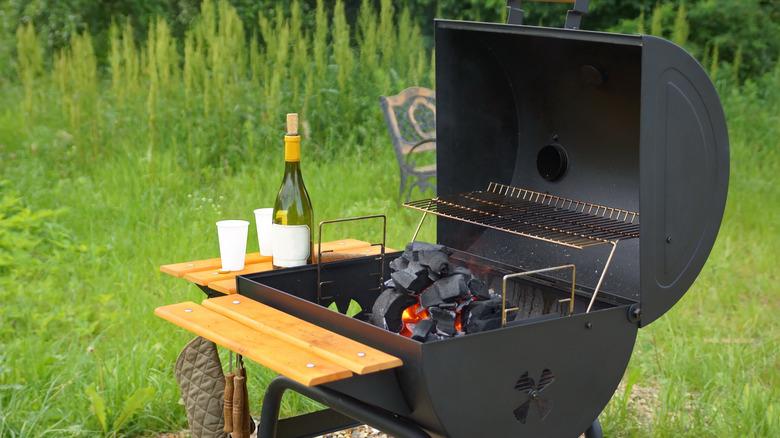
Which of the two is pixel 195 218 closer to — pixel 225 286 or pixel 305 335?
pixel 225 286

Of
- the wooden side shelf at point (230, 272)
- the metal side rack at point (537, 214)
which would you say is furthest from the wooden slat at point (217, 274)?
the metal side rack at point (537, 214)

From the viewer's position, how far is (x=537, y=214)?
237 cm

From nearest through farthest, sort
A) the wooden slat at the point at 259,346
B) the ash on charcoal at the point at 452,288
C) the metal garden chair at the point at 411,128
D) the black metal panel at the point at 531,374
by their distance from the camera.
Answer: the wooden slat at the point at 259,346 < the black metal panel at the point at 531,374 < the ash on charcoal at the point at 452,288 < the metal garden chair at the point at 411,128

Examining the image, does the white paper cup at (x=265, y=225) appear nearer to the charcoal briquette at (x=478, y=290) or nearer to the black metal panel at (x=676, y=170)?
the charcoal briquette at (x=478, y=290)

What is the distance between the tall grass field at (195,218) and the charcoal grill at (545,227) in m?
0.89

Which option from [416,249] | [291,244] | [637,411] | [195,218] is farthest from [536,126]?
[195,218]

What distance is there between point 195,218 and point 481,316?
114 inches

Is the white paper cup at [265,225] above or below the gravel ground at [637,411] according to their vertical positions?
above

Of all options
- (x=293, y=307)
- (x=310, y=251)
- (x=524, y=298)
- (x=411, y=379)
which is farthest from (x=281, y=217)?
(x=411, y=379)

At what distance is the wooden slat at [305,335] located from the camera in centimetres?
164

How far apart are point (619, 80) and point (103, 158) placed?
3.87 meters

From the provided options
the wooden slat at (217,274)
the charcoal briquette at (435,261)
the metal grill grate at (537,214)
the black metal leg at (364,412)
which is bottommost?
the black metal leg at (364,412)

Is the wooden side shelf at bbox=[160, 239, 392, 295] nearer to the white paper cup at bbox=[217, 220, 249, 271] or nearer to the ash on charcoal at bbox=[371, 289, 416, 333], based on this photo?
the white paper cup at bbox=[217, 220, 249, 271]

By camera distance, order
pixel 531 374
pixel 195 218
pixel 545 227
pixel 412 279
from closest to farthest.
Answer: pixel 531 374 < pixel 412 279 < pixel 545 227 < pixel 195 218
